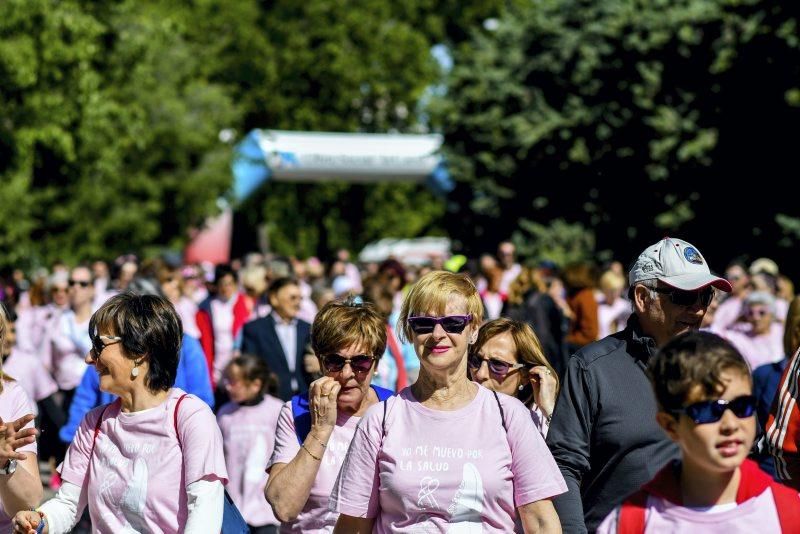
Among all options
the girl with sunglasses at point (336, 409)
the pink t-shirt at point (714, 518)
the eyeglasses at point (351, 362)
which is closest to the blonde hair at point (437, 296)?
the girl with sunglasses at point (336, 409)

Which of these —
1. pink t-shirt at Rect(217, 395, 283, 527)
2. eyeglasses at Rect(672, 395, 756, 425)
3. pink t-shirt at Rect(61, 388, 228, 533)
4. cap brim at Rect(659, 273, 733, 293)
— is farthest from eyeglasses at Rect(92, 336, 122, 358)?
pink t-shirt at Rect(217, 395, 283, 527)

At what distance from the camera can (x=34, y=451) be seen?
535cm

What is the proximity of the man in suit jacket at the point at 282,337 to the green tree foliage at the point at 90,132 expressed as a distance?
10580mm

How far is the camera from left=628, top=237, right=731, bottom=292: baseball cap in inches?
207

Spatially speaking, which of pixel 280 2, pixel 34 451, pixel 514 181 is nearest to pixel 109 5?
pixel 514 181

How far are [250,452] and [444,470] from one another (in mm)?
4364

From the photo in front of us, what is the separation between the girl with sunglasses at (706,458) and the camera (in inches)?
146

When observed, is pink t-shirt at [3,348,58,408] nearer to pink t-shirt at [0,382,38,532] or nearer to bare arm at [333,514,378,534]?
pink t-shirt at [0,382,38,532]

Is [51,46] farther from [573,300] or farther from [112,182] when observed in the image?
[112,182]

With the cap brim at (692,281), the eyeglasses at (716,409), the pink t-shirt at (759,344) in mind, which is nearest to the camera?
the eyeglasses at (716,409)

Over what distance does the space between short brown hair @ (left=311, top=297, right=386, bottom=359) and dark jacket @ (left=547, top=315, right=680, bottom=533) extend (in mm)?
832

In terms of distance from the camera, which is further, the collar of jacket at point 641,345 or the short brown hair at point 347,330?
the short brown hair at point 347,330

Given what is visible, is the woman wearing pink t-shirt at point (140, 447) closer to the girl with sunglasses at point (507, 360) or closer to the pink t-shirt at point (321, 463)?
the pink t-shirt at point (321, 463)

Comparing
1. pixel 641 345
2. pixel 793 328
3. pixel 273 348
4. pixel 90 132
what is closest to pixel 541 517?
pixel 641 345
